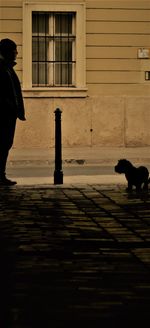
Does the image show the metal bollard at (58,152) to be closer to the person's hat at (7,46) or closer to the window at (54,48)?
the person's hat at (7,46)

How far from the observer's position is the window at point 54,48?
20938 millimetres

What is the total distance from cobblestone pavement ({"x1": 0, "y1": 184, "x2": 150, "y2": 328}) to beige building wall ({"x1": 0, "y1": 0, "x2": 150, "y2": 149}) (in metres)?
11.0

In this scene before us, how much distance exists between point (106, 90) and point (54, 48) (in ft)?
4.97

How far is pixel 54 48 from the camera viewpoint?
2136 centimetres

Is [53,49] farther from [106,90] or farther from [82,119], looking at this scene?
[82,119]

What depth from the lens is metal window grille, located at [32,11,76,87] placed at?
21.2 meters

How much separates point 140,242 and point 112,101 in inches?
565

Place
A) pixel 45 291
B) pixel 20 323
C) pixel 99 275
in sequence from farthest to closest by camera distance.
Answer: pixel 99 275, pixel 45 291, pixel 20 323

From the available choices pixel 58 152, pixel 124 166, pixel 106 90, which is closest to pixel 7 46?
pixel 58 152

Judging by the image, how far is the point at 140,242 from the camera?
266 inches

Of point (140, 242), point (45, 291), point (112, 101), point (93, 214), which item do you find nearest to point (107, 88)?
point (112, 101)

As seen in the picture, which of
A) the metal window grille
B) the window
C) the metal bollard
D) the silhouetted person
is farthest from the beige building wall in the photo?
the silhouetted person

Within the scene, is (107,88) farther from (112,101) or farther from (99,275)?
(99,275)

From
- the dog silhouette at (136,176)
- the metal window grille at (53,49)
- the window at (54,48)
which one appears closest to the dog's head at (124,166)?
the dog silhouette at (136,176)
